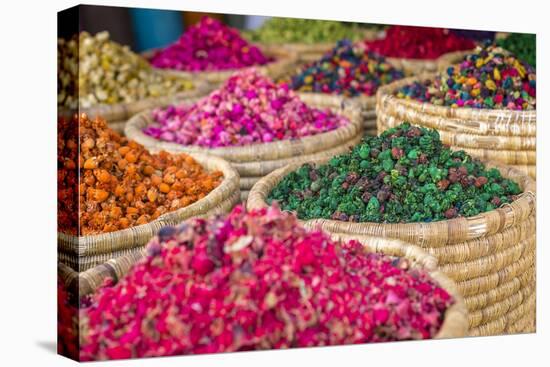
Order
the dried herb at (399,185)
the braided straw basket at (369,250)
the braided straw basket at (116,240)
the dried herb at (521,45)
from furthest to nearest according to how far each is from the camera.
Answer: the dried herb at (521,45) < the dried herb at (399,185) < the braided straw basket at (116,240) < the braided straw basket at (369,250)

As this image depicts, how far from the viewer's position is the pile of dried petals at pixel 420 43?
4879mm

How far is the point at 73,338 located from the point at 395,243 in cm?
100

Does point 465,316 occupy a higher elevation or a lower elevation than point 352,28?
lower

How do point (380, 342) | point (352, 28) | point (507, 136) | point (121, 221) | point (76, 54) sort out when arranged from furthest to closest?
point (352, 28) → point (507, 136) → point (121, 221) → point (76, 54) → point (380, 342)

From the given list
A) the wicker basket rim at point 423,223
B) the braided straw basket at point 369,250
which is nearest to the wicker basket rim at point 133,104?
the wicker basket rim at point 423,223

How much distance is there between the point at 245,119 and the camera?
3.56 meters

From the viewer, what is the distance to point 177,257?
212cm

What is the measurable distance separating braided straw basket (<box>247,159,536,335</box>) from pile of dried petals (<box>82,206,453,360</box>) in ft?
1.19

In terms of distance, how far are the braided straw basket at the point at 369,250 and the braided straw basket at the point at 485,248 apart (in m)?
0.09

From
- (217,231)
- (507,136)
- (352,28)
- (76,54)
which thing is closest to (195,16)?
(352,28)

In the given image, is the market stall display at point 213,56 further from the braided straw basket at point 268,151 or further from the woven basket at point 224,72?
the braided straw basket at point 268,151

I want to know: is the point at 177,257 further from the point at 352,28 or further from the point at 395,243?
the point at 352,28

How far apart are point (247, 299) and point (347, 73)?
2.44m

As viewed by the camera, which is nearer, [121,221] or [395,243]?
[395,243]
